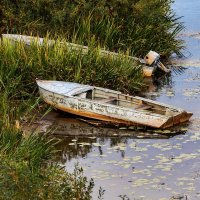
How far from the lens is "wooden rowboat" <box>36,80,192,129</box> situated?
15.8 m

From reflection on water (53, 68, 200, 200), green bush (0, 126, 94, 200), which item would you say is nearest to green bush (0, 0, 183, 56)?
reflection on water (53, 68, 200, 200)

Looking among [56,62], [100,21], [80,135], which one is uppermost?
[100,21]

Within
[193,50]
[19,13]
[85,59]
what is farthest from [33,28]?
[193,50]

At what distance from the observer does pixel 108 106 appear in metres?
Result: 16.4

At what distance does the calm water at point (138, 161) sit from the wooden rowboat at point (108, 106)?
409 mm

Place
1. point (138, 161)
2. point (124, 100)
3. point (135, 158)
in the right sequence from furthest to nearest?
1. point (124, 100)
2. point (135, 158)
3. point (138, 161)

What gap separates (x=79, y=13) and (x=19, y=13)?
237 centimetres

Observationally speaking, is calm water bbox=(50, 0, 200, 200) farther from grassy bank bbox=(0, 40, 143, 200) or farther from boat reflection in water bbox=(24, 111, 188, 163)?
grassy bank bbox=(0, 40, 143, 200)

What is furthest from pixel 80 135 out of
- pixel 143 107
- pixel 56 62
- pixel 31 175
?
pixel 31 175

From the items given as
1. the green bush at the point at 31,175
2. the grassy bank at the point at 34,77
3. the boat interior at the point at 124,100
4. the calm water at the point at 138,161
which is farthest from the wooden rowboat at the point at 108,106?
the green bush at the point at 31,175

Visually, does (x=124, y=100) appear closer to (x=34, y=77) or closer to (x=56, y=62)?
(x=56, y=62)

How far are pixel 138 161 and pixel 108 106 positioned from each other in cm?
329

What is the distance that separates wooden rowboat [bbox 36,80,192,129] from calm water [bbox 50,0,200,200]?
409mm

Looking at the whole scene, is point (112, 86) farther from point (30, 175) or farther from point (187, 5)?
point (187, 5)
